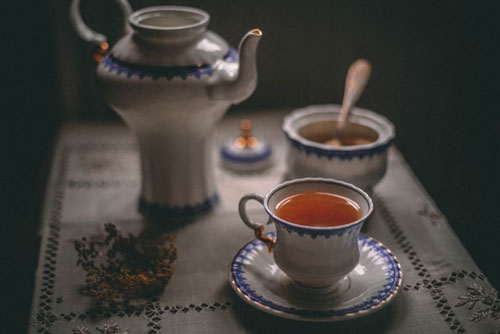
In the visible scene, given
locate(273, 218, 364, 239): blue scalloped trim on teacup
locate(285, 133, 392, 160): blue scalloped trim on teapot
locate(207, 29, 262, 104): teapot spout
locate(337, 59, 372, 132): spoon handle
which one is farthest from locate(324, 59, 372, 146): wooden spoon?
locate(273, 218, 364, 239): blue scalloped trim on teacup

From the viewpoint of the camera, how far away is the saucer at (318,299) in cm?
78

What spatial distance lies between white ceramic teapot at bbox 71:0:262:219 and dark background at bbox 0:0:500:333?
0.40 metres

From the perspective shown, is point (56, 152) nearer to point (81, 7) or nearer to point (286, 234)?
point (81, 7)

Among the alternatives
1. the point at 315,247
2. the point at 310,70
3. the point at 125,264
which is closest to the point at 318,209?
the point at 315,247

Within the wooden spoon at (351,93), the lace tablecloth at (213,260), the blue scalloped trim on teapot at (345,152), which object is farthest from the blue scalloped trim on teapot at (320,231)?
Answer: the wooden spoon at (351,93)

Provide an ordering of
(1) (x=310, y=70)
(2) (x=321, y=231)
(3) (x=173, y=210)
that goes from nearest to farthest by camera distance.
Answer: (2) (x=321, y=231) < (3) (x=173, y=210) < (1) (x=310, y=70)

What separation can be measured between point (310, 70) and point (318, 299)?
83cm

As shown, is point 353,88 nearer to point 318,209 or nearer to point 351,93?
point 351,93

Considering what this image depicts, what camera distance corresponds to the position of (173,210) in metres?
1.07

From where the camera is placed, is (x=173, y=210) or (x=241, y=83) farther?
(x=173, y=210)

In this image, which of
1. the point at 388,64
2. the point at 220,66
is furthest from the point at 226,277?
the point at 388,64

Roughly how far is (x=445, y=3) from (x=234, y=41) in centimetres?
57

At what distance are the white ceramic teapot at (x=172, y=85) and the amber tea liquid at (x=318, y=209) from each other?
0.64 ft

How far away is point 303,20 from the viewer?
1.48 metres
